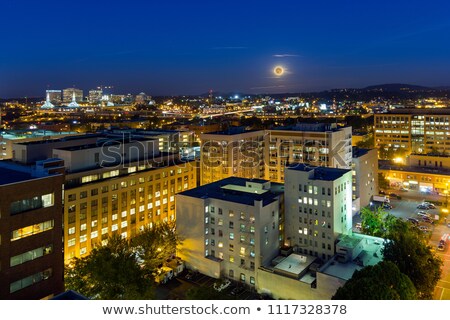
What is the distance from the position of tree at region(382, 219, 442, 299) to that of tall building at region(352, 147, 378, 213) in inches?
370

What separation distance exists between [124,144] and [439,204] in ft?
74.6

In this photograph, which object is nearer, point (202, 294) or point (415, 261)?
point (202, 294)

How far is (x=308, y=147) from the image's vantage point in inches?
997

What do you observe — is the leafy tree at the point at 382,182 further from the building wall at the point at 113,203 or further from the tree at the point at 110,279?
the tree at the point at 110,279

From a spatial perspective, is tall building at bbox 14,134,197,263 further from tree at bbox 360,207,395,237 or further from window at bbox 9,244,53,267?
tree at bbox 360,207,395,237

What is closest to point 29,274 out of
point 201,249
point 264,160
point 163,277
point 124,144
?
point 163,277

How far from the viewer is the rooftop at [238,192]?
1680 centimetres

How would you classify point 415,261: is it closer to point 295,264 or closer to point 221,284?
point 295,264

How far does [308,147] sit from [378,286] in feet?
53.7

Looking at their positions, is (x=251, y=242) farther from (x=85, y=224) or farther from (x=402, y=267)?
(x=85, y=224)

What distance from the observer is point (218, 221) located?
16.9 metres

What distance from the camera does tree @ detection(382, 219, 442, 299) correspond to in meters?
13.3

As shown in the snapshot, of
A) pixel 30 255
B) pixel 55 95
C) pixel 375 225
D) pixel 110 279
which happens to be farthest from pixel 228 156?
pixel 55 95

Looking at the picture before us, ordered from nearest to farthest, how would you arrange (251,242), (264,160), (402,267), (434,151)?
(402,267) < (251,242) < (264,160) < (434,151)
